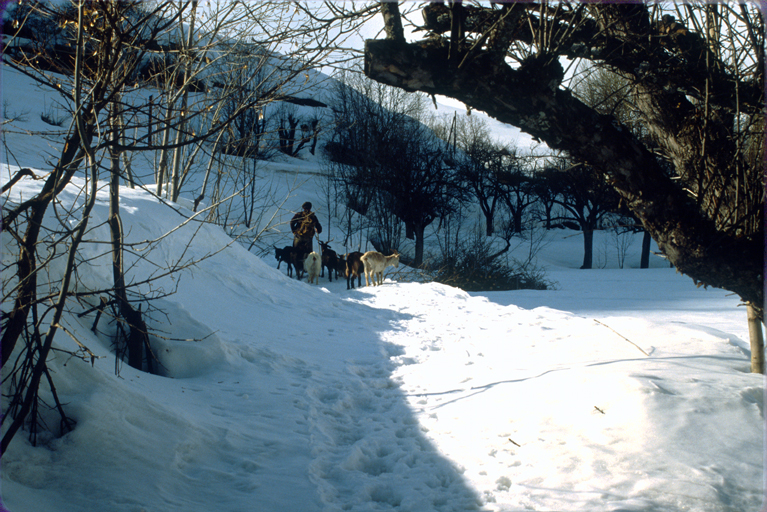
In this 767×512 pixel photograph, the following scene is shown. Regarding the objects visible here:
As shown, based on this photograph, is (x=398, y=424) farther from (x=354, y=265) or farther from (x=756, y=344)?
(x=354, y=265)

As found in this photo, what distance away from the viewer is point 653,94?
3.34m

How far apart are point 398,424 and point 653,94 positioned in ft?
9.82

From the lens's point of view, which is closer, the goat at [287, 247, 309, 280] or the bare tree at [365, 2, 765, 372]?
the bare tree at [365, 2, 765, 372]

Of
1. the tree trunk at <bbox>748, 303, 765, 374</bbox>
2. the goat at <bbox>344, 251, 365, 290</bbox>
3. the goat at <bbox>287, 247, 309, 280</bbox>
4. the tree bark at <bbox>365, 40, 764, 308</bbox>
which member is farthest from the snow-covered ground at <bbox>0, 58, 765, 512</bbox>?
the goat at <bbox>287, 247, 309, 280</bbox>

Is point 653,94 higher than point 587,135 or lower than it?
higher

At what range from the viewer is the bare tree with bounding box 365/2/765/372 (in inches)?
118

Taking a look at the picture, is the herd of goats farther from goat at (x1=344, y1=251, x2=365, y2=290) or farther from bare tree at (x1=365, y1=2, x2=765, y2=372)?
bare tree at (x1=365, y1=2, x2=765, y2=372)

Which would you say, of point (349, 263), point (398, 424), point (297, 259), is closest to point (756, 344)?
point (398, 424)

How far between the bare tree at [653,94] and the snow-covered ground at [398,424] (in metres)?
0.94

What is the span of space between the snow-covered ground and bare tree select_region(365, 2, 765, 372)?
37.2 inches

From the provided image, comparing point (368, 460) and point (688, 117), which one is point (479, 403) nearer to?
point (368, 460)

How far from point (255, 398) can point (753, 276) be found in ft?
11.8

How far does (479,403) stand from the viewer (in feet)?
11.6

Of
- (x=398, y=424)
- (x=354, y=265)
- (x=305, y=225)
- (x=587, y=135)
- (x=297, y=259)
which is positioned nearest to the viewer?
(x=587, y=135)
